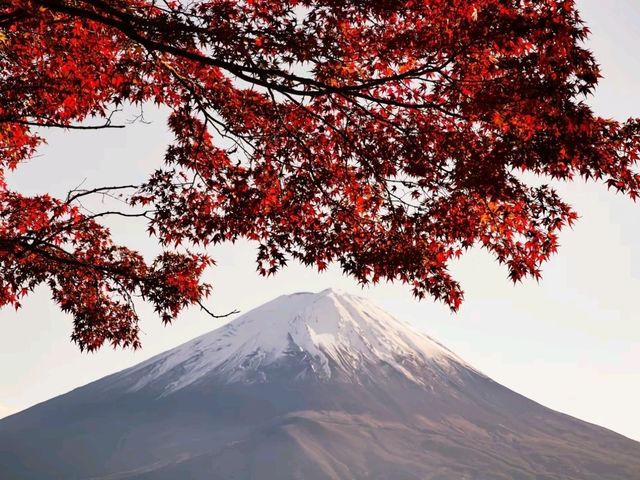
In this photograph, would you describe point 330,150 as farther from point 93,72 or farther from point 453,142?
point 93,72

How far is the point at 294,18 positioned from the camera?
759 centimetres

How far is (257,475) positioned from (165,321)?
185252 mm

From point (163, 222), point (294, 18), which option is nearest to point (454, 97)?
point (294, 18)

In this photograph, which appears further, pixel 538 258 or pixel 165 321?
pixel 165 321

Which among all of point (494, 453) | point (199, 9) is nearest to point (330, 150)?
point (199, 9)

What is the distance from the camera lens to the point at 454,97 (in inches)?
293

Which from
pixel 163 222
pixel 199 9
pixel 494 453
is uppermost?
pixel 199 9

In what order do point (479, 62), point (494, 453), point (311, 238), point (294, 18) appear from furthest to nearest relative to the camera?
point (494, 453) → point (311, 238) → point (294, 18) → point (479, 62)

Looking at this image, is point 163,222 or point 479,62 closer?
point 479,62

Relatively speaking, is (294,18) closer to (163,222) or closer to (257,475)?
(163,222)

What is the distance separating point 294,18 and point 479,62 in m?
1.90

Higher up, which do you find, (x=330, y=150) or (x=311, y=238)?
(x=330, y=150)

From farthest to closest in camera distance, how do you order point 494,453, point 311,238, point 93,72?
point 494,453 → point 93,72 → point 311,238

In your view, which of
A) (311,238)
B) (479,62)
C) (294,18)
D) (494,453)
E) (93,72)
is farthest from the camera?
(494,453)
